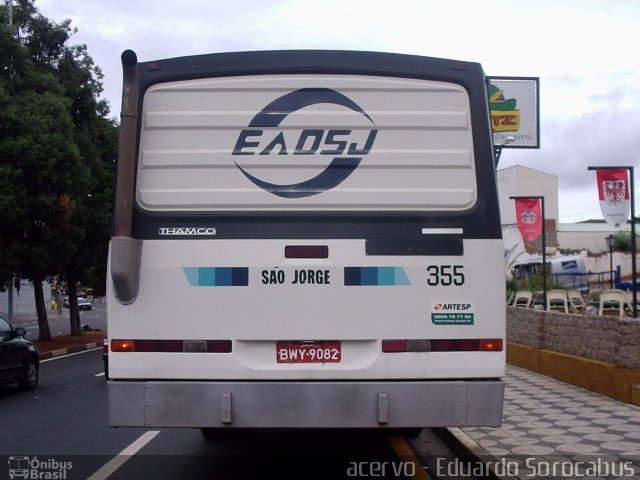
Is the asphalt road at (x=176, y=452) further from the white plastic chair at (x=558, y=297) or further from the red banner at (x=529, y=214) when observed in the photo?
the red banner at (x=529, y=214)

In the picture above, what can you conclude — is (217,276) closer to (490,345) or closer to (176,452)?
(490,345)

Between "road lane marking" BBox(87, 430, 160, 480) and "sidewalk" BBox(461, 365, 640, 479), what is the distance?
3.62m

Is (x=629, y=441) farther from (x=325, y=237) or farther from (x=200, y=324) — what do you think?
(x=200, y=324)

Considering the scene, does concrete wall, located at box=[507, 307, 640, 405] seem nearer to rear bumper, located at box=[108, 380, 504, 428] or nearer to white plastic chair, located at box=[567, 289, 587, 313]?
rear bumper, located at box=[108, 380, 504, 428]

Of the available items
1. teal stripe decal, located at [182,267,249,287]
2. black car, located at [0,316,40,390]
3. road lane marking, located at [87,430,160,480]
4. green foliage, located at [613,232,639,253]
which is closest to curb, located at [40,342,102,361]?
black car, located at [0,316,40,390]

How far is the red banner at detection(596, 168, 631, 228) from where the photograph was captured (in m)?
13.2

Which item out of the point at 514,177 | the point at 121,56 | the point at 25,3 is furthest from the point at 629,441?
the point at 514,177

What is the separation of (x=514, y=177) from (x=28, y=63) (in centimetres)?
4893

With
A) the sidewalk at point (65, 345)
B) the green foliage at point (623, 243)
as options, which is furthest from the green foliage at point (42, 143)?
the green foliage at point (623, 243)

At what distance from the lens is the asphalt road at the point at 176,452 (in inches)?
292

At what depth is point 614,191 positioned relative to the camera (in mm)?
13258

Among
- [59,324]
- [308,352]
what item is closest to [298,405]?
[308,352]

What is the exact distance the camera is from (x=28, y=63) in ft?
73.8

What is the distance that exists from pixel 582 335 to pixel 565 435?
4.39 metres
